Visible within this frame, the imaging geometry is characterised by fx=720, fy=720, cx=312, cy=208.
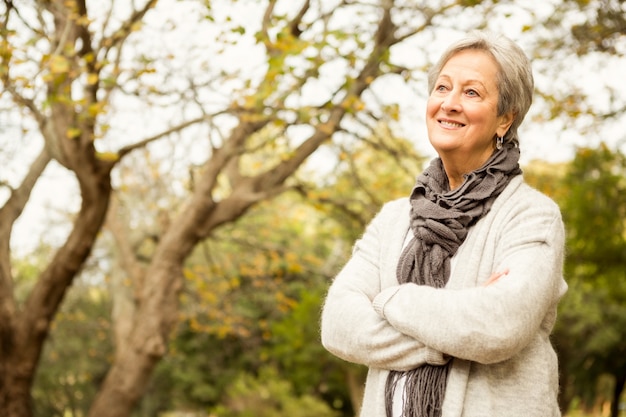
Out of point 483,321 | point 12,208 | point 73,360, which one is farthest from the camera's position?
point 73,360

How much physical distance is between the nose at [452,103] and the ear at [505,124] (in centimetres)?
12

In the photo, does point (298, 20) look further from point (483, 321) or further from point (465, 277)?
point (483, 321)

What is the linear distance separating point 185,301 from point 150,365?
17.6ft

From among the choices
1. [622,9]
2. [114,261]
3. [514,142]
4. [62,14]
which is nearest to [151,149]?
[114,261]

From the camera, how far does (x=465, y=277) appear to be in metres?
1.65

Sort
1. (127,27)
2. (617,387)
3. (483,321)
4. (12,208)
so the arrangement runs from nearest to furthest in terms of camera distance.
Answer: (483,321) < (127,27) < (12,208) < (617,387)

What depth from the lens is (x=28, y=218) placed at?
10719 mm

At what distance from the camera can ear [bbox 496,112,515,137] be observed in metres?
1.77

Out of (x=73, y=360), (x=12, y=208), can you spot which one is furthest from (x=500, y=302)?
(x=73, y=360)

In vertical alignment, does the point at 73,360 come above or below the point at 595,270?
below

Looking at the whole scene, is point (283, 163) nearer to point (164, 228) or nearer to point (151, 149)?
point (164, 228)

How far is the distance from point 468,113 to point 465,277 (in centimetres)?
→ 40

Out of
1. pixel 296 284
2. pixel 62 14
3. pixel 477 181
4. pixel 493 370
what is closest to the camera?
pixel 493 370

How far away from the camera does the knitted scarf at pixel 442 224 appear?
5.49 ft
